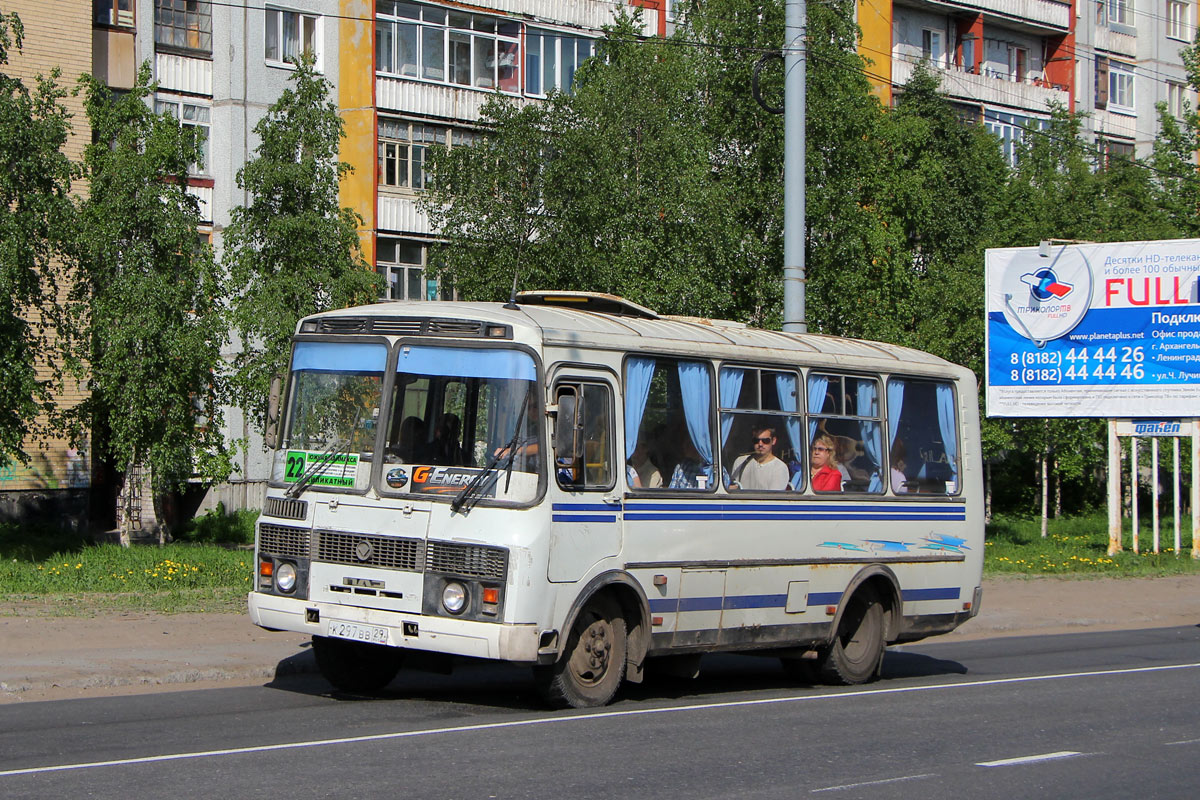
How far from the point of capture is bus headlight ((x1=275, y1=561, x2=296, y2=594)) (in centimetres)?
1066

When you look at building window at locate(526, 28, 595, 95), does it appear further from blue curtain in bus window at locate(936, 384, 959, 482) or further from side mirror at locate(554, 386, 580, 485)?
side mirror at locate(554, 386, 580, 485)

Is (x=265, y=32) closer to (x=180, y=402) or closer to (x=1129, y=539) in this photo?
(x=180, y=402)

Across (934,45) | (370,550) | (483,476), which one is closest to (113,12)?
(370,550)

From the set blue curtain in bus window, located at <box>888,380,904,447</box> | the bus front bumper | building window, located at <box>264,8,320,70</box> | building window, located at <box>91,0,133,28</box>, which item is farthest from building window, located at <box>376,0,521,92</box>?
the bus front bumper

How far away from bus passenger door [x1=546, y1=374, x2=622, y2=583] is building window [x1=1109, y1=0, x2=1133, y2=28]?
1948 inches

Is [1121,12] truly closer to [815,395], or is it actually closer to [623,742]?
[815,395]

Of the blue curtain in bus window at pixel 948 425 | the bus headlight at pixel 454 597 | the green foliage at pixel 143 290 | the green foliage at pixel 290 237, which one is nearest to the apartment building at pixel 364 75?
the green foliage at pixel 290 237

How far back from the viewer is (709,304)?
87.6ft

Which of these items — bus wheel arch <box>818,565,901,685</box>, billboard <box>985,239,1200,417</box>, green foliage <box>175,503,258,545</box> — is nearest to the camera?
bus wheel arch <box>818,565,901,685</box>

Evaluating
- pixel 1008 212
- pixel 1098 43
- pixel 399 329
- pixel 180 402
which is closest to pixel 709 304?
pixel 180 402

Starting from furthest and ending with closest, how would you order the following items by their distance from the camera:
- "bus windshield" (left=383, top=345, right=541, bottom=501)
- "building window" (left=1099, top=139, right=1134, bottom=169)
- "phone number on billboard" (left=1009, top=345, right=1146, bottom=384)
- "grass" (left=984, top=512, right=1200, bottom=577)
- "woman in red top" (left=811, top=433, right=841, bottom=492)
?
"building window" (left=1099, top=139, right=1134, bottom=169)
"phone number on billboard" (left=1009, top=345, right=1146, bottom=384)
"grass" (left=984, top=512, right=1200, bottom=577)
"woman in red top" (left=811, top=433, right=841, bottom=492)
"bus windshield" (left=383, top=345, right=541, bottom=501)

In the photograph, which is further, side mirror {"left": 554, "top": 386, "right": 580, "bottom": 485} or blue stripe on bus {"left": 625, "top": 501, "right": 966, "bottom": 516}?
blue stripe on bus {"left": 625, "top": 501, "right": 966, "bottom": 516}

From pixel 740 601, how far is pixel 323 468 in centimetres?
353

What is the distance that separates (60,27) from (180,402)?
441 inches
